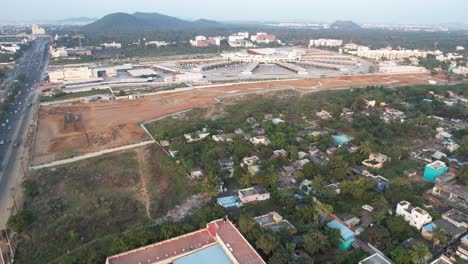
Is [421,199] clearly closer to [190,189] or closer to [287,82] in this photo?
[190,189]

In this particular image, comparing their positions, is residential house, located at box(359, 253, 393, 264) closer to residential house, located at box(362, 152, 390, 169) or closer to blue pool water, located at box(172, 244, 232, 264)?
blue pool water, located at box(172, 244, 232, 264)

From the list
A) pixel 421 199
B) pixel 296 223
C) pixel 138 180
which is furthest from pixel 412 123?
pixel 138 180

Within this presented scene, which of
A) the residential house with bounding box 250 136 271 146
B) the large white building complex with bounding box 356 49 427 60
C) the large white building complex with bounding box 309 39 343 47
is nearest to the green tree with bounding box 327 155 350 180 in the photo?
the residential house with bounding box 250 136 271 146

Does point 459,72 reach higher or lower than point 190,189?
higher

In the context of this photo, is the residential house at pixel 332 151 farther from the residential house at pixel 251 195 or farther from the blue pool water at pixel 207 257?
the blue pool water at pixel 207 257

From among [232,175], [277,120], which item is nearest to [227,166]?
[232,175]

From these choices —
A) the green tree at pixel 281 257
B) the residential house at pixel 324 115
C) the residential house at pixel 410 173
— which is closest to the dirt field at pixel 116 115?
the residential house at pixel 324 115
